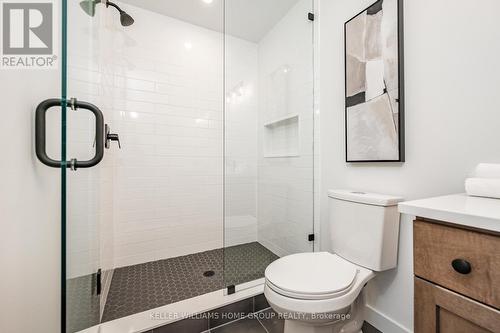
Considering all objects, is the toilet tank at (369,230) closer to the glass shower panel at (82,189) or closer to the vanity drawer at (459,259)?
the vanity drawer at (459,259)

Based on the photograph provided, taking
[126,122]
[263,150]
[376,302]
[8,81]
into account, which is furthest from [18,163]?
[376,302]

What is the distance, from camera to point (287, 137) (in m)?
1.97

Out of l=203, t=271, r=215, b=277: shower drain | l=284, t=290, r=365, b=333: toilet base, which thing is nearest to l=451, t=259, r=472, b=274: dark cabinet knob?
l=284, t=290, r=365, b=333: toilet base

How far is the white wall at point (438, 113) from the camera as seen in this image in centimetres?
82

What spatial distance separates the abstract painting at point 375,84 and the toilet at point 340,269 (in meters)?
0.29

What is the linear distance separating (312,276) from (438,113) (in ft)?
3.03

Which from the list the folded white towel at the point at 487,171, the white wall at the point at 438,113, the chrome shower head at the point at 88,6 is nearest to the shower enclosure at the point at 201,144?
the chrome shower head at the point at 88,6

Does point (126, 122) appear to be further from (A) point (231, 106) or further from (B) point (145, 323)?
(B) point (145, 323)

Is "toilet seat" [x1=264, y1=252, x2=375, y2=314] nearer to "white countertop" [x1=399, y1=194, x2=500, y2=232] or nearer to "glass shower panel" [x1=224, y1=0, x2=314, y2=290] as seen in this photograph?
"white countertop" [x1=399, y1=194, x2=500, y2=232]

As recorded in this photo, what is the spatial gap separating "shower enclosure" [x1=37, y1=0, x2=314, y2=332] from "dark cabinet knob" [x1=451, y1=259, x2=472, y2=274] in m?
1.19

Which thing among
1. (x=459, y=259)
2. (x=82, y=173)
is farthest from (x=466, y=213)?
(x=82, y=173)

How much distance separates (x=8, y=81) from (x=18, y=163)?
0.25m

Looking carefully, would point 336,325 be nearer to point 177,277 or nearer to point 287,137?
point 177,277

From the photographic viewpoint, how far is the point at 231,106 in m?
1.91
